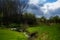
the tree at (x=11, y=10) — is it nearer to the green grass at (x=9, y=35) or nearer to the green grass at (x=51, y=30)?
the green grass at (x=9, y=35)

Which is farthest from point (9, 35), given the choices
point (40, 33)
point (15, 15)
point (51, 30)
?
point (51, 30)

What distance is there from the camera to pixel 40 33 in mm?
3070

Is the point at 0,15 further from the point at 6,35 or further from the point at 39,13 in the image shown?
the point at 39,13

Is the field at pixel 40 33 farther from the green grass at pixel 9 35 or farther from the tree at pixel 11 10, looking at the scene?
the tree at pixel 11 10

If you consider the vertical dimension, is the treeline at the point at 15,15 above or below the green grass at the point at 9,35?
above

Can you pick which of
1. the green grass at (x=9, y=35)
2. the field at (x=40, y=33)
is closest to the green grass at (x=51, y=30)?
the field at (x=40, y=33)

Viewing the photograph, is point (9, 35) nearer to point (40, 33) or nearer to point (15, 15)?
point (15, 15)

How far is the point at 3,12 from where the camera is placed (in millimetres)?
2879

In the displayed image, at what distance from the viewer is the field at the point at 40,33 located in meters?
2.83

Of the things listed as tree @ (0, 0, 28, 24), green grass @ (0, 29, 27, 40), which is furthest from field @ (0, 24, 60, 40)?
tree @ (0, 0, 28, 24)

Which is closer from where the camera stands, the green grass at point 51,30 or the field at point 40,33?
the field at point 40,33

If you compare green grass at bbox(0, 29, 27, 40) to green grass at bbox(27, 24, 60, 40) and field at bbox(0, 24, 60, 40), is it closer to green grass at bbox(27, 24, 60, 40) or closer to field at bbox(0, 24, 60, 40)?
field at bbox(0, 24, 60, 40)

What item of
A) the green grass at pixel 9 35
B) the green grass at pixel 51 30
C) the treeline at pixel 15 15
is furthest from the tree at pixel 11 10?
the green grass at pixel 51 30

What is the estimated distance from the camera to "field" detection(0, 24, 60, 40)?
9.28ft
